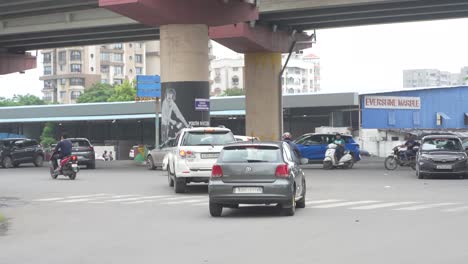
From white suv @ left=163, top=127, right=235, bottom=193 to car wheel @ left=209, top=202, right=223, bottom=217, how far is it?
16.9ft

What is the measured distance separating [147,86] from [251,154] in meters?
29.3

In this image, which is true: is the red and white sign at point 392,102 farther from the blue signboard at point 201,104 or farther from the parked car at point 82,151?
the parked car at point 82,151

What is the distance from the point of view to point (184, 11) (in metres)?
31.3

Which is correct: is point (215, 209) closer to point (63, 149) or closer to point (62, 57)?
point (63, 149)

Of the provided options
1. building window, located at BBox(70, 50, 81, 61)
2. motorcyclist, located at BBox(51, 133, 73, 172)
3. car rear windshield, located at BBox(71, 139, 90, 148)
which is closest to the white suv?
motorcyclist, located at BBox(51, 133, 73, 172)

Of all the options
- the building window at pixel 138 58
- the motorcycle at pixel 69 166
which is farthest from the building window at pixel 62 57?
the motorcycle at pixel 69 166

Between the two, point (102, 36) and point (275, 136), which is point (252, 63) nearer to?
point (275, 136)

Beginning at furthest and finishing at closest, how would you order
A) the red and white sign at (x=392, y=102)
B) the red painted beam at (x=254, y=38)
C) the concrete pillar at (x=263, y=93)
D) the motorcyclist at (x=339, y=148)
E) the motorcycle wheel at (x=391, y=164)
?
the red and white sign at (x=392, y=102) < the concrete pillar at (x=263, y=93) < the red painted beam at (x=254, y=38) < the motorcyclist at (x=339, y=148) < the motorcycle wheel at (x=391, y=164)

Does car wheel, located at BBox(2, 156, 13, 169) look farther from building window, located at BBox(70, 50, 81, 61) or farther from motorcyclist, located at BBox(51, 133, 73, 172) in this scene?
building window, located at BBox(70, 50, 81, 61)

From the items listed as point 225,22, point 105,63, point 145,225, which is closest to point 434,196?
point 145,225

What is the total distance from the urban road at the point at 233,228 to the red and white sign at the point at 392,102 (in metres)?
32.6

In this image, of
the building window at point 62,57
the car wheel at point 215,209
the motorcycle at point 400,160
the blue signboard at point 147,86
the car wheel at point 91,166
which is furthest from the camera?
the building window at point 62,57

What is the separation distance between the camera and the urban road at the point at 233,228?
9.63 metres

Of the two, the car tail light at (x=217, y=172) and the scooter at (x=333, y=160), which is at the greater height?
the car tail light at (x=217, y=172)
